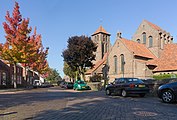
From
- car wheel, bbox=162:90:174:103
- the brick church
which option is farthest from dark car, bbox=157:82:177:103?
the brick church

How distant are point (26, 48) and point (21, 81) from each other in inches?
926

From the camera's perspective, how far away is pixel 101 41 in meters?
76.5

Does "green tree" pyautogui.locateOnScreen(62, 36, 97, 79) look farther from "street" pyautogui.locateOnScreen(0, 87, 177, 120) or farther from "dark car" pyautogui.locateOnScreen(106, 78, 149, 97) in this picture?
"street" pyautogui.locateOnScreen(0, 87, 177, 120)

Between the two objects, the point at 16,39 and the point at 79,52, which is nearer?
the point at 16,39

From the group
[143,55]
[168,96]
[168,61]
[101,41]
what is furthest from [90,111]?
[101,41]

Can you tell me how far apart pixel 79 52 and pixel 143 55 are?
50.7 ft

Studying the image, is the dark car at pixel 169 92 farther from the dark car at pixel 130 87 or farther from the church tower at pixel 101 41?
the church tower at pixel 101 41

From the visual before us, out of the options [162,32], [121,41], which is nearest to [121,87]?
[121,41]

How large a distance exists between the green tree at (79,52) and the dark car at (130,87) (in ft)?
83.8

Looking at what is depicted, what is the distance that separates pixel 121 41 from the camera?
5228cm

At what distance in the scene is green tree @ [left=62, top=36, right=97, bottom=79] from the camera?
44.1 metres

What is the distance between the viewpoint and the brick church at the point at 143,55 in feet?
145

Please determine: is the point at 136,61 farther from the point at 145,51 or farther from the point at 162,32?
the point at 162,32

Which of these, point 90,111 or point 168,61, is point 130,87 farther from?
point 168,61
